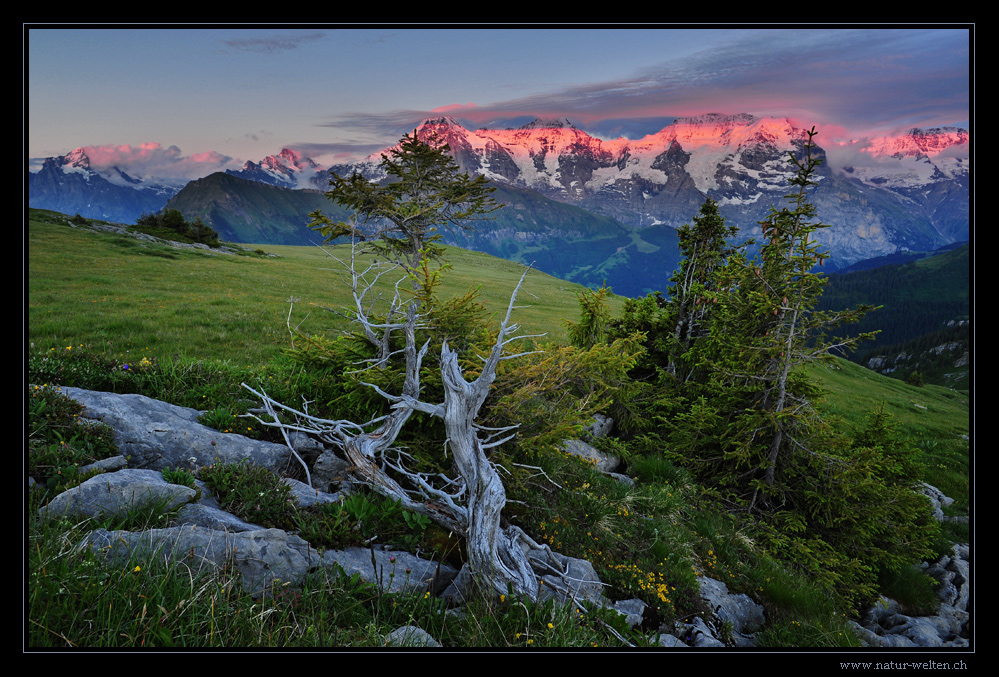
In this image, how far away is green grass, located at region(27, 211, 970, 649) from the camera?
280 cm

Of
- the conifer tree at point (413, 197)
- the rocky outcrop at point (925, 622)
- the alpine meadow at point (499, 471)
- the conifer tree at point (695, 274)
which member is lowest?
the rocky outcrop at point (925, 622)

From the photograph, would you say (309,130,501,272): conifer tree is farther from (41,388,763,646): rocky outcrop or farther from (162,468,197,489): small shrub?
(162,468,197,489): small shrub

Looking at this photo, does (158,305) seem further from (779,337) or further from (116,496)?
(779,337)

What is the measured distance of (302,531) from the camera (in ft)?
13.6

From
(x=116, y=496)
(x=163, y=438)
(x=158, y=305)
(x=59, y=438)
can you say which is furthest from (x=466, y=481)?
(x=158, y=305)

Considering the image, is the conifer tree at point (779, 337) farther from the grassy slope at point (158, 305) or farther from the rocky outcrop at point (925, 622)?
the grassy slope at point (158, 305)

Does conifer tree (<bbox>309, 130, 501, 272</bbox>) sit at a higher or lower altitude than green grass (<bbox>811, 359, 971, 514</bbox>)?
higher

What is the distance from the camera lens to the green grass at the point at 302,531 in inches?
110

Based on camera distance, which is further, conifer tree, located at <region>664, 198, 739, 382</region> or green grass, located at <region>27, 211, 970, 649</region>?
conifer tree, located at <region>664, 198, 739, 382</region>

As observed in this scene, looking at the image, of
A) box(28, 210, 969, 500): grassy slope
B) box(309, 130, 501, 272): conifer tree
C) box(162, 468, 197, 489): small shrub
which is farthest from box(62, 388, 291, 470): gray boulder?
box(309, 130, 501, 272): conifer tree

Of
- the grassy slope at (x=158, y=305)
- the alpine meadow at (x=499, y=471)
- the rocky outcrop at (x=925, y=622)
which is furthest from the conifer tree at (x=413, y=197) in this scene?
the rocky outcrop at (x=925, y=622)

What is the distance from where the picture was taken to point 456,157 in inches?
739

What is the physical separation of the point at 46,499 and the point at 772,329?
1267cm
